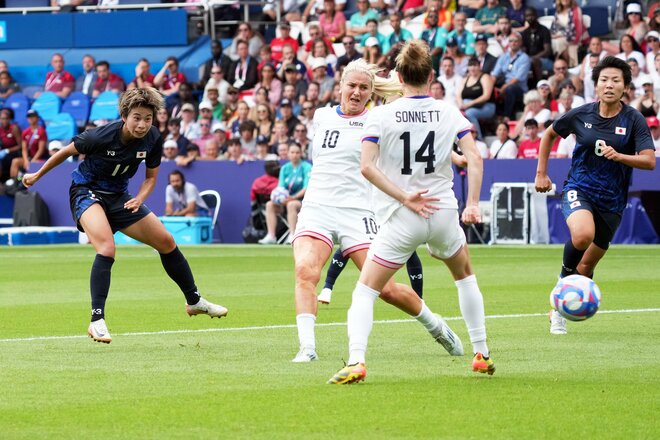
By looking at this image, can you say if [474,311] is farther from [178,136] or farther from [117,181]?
[178,136]

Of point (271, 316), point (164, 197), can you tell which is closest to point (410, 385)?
point (271, 316)

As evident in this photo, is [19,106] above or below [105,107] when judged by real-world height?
below

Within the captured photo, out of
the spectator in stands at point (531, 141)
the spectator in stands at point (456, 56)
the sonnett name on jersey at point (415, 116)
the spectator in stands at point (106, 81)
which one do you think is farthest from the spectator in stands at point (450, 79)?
the sonnett name on jersey at point (415, 116)

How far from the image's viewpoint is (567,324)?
1194 centimetres

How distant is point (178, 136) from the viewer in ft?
95.5

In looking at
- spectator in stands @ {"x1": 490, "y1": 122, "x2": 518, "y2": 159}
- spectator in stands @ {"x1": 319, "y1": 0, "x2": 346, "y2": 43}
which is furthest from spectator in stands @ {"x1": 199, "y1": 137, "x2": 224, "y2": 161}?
spectator in stands @ {"x1": 490, "y1": 122, "x2": 518, "y2": 159}

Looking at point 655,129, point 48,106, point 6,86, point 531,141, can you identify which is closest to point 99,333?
point 655,129

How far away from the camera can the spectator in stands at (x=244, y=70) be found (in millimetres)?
30422

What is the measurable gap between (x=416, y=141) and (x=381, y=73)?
1663cm

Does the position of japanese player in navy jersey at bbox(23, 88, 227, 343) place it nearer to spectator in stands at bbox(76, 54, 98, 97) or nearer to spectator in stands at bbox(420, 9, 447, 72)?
spectator in stands at bbox(420, 9, 447, 72)

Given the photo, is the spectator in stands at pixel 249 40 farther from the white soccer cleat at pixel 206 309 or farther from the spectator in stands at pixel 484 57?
the white soccer cleat at pixel 206 309

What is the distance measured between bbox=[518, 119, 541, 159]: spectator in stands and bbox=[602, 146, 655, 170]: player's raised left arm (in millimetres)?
13848

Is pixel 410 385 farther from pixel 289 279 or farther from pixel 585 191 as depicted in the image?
pixel 289 279

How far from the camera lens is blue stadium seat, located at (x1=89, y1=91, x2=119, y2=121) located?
104ft
